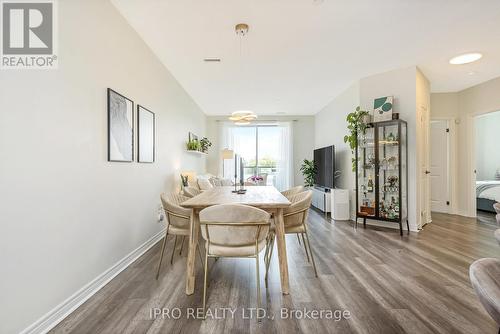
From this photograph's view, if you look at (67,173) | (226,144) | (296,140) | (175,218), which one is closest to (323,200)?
(296,140)

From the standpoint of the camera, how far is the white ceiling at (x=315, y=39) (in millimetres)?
2426

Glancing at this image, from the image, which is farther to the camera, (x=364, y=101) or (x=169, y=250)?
(x=364, y=101)

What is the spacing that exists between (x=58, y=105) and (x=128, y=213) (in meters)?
1.39

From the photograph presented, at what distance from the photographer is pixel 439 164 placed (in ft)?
17.5

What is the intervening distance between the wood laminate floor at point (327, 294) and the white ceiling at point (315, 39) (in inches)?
111

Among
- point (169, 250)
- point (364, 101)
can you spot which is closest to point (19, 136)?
point (169, 250)

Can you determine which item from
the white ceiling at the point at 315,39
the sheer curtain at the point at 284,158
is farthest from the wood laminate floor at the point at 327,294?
the sheer curtain at the point at 284,158

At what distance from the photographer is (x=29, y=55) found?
157cm

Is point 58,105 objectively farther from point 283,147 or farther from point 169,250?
point 283,147

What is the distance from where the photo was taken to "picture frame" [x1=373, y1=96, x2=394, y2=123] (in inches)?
159

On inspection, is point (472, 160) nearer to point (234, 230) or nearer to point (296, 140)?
point (296, 140)

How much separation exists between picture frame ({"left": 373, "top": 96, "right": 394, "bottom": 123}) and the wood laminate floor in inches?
85.5

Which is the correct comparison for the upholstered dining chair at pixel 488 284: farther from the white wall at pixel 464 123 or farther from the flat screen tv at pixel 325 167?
the white wall at pixel 464 123

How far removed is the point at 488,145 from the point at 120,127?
32.8ft
